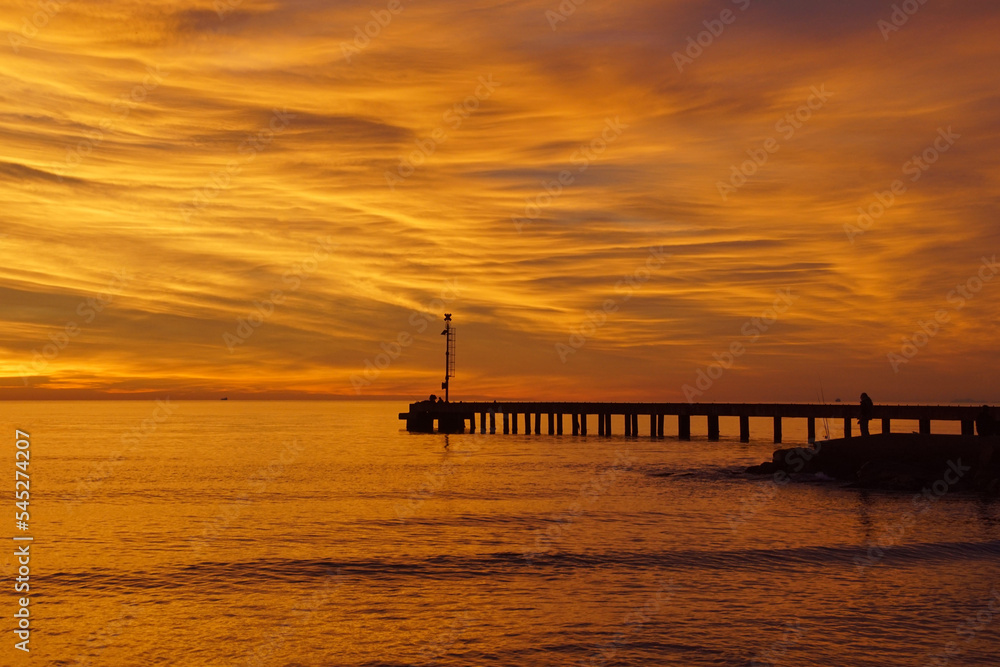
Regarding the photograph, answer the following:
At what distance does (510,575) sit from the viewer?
64.8 feet

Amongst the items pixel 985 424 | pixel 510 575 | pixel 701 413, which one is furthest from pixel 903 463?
pixel 701 413

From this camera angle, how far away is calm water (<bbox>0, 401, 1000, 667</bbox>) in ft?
46.7

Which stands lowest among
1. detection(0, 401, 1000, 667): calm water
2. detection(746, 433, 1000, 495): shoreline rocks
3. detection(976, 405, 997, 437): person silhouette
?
detection(0, 401, 1000, 667): calm water

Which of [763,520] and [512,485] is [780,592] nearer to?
[763,520]

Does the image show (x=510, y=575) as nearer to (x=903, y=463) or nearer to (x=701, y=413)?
(x=903, y=463)

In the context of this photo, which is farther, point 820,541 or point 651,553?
point 820,541

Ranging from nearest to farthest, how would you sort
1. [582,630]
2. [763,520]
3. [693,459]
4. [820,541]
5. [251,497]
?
[582,630] → [820,541] → [763,520] → [251,497] → [693,459]

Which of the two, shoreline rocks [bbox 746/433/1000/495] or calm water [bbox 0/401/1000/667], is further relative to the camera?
shoreline rocks [bbox 746/433/1000/495]

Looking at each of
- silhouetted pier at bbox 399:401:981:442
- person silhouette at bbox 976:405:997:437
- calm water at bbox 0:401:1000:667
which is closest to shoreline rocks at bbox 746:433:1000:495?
person silhouette at bbox 976:405:997:437

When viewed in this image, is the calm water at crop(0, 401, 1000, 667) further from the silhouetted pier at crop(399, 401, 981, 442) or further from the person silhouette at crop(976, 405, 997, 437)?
the silhouetted pier at crop(399, 401, 981, 442)

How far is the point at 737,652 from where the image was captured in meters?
13.7

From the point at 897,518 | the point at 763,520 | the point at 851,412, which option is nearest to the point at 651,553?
the point at 763,520

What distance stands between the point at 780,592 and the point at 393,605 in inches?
310

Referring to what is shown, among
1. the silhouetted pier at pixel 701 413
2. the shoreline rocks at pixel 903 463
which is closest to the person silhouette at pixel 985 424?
the shoreline rocks at pixel 903 463
